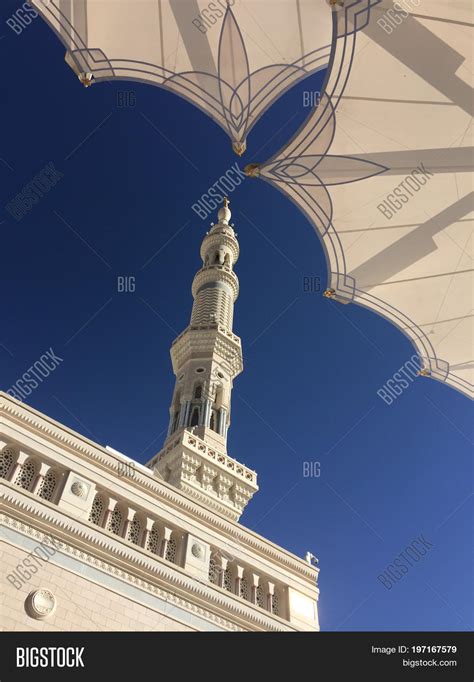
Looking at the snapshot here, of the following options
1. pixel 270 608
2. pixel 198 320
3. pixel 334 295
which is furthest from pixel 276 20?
pixel 198 320

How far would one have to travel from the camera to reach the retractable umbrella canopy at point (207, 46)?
1133 cm

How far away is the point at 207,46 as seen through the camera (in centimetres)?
1209

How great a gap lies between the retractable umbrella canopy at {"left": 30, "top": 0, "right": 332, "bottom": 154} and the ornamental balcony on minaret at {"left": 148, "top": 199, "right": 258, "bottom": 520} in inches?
489

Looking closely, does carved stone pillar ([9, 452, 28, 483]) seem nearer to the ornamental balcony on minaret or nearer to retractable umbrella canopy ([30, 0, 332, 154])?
retractable umbrella canopy ([30, 0, 332, 154])

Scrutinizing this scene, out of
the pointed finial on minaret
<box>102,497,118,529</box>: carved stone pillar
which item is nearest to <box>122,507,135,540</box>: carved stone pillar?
<box>102,497,118,529</box>: carved stone pillar

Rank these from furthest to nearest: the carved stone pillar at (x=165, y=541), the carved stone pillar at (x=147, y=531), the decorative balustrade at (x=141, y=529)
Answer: the carved stone pillar at (x=165, y=541)
the carved stone pillar at (x=147, y=531)
the decorative balustrade at (x=141, y=529)

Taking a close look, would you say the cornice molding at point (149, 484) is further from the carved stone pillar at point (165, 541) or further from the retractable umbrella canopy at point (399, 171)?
the retractable umbrella canopy at point (399, 171)

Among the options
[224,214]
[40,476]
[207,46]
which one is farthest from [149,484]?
[224,214]

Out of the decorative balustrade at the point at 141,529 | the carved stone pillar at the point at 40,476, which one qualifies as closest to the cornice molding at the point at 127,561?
the decorative balustrade at the point at 141,529

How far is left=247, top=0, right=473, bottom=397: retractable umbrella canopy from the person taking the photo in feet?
34.2

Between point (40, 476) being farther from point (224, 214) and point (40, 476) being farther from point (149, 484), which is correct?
point (224, 214)
